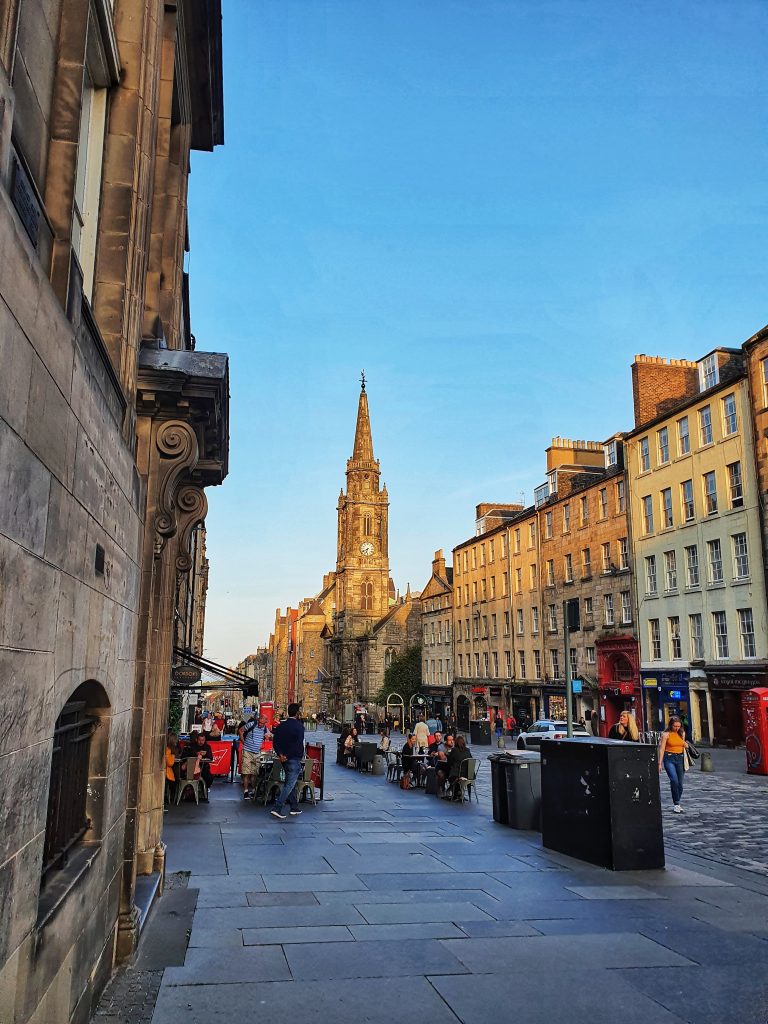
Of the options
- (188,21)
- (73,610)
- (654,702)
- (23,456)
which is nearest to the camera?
(23,456)

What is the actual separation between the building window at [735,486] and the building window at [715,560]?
198cm

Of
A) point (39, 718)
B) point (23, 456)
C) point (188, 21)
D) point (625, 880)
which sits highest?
point (188, 21)

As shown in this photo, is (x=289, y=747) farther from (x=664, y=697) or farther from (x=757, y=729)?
(x=664, y=697)

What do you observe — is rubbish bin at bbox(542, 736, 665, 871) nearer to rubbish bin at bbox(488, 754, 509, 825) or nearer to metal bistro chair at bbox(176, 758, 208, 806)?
rubbish bin at bbox(488, 754, 509, 825)

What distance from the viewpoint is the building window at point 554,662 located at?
45.0m

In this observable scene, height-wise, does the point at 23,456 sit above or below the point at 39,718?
above

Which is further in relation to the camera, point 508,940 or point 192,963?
point 508,940

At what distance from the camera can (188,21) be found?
10234mm

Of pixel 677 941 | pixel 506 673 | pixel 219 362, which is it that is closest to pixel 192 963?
pixel 677 941

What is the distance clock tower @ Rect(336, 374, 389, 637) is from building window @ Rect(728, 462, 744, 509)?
78828mm

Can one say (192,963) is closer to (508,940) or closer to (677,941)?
(508,940)

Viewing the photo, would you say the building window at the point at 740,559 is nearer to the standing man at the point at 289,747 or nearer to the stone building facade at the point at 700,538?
the stone building facade at the point at 700,538

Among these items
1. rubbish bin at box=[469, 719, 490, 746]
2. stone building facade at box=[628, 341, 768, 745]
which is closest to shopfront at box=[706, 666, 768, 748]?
stone building facade at box=[628, 341, 768, 745]

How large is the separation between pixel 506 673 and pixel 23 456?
1999 inches
